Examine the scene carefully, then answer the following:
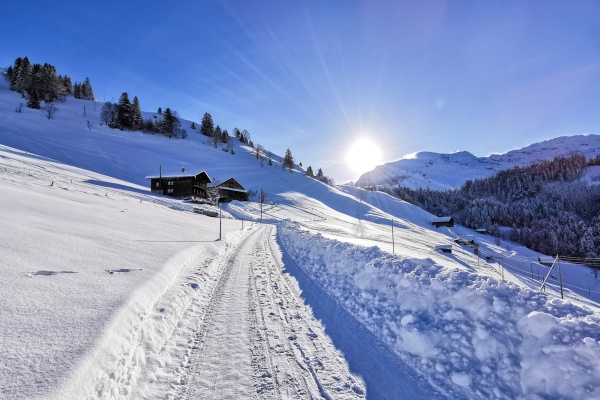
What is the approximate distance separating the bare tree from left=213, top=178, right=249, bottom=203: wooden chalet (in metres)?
68.7

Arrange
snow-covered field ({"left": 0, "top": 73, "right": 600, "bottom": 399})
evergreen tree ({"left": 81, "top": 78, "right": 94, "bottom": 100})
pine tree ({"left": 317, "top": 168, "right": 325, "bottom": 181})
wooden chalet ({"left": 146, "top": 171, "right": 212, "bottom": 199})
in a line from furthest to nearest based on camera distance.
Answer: pine tree ({"left": 317, "top": 168, "right": 325, "bottom": 181}) → evergreen tree ({"left": 81, "top": 78, "right": 94, "bottom": 100}) → wooden chalet ({"left": 146, "top": 171, "right": 212, "bottom": 199}) → snow-covered field ({"left": 0, "top": 73, "right": 600, "bottom": 399})

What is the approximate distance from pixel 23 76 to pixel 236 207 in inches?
4103

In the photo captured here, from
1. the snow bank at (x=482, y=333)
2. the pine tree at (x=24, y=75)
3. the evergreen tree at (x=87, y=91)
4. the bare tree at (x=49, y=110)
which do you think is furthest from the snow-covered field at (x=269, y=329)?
the evergreen tree at (x=87, y=91)

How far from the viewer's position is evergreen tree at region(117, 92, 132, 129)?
318 feet

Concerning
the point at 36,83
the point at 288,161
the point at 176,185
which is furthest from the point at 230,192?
the point at 36,83

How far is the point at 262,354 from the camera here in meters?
5.39

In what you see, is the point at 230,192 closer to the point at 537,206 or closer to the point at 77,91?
the point at 77,91

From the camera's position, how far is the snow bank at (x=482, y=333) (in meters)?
4.09

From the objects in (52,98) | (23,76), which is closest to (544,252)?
(52,98)

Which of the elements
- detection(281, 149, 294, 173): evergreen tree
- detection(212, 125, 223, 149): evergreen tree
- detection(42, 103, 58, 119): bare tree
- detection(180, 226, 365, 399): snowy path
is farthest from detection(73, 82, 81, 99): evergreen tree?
detection(180, 226, 365, 399): snowy path

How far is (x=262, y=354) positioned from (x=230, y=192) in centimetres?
6621

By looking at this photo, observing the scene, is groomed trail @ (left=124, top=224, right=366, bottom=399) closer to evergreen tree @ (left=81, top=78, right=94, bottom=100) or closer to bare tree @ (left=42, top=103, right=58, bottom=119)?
bare tree @ (left=42, top=103, right=58, bottom=119)

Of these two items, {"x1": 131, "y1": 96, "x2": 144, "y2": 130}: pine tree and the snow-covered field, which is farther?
{"x1": 131, "y1": 96, "x2": 144, "y2": 130}: pine tree

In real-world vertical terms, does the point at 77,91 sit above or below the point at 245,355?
above
